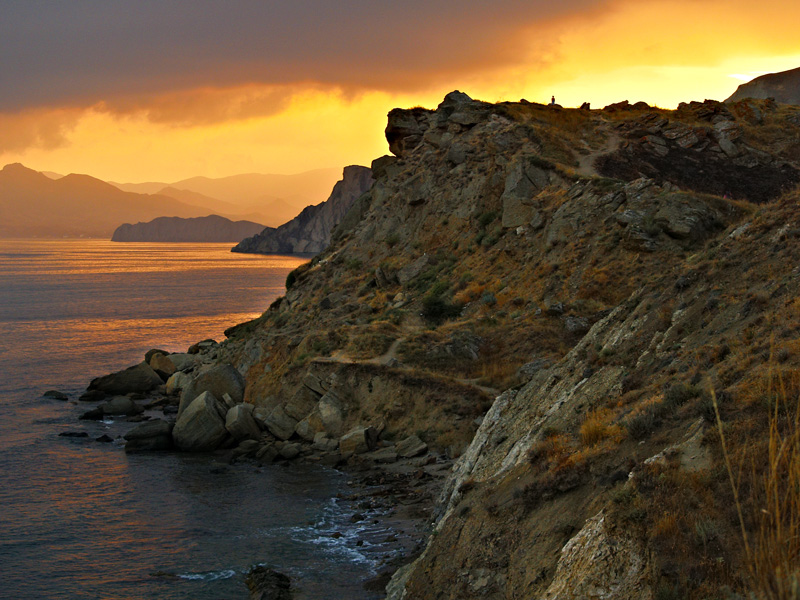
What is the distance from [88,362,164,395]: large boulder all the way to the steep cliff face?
487cm

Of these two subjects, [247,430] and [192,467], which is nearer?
[192,467]

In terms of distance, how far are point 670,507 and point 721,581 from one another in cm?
138

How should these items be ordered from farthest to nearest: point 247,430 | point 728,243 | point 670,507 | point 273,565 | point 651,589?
point 247,430, point 273,565, point 728,243, point 670,507, point 651,589

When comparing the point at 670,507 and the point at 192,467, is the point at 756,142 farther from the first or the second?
the point at 670,507

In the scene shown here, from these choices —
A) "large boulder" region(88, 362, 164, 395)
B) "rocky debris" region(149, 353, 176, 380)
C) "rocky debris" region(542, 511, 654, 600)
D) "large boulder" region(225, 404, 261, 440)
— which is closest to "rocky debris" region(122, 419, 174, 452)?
"large boulder" region(225, 404, 261, 440)

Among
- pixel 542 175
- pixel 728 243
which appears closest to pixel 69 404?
pixel 542 175

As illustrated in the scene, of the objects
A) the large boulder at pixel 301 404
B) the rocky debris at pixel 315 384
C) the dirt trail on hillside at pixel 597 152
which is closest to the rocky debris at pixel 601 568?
the rocky debris at pixel 315 384

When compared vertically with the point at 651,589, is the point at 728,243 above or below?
above

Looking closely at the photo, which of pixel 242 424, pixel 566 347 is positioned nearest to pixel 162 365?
pixel 242 424

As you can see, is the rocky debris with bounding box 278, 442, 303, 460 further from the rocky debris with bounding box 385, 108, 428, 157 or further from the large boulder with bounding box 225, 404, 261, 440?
the rocky debris with bounding box 385, 108, 428, 157

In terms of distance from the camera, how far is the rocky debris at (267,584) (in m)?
16.2

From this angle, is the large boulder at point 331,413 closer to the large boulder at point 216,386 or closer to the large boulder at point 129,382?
the large boulder at point 216,386

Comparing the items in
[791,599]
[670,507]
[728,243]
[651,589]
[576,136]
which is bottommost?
[651,589]

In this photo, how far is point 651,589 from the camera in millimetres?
7637
